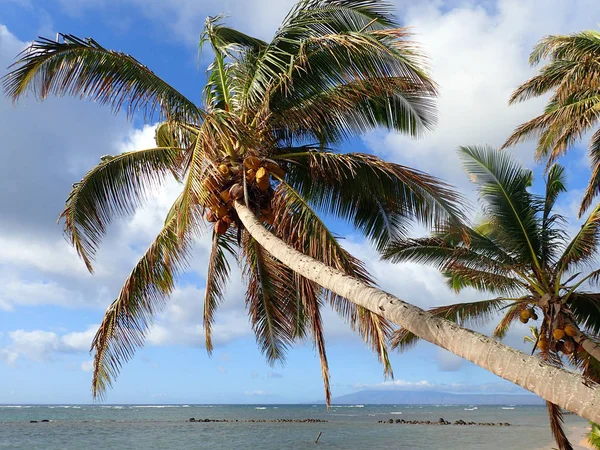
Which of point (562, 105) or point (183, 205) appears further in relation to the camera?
point (562, 105)

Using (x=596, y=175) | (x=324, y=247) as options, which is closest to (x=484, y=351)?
(x=324, y=247)

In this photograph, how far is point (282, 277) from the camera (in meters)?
10.6

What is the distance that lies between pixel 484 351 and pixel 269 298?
7.43 m

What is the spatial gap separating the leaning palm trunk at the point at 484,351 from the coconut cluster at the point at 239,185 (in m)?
2.35

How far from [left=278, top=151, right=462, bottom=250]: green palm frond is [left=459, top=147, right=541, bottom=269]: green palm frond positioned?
283 cm

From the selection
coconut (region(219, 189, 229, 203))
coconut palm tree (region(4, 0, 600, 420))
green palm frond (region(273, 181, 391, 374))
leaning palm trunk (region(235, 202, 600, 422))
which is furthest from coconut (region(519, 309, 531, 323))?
leaning palm trunk (region(235, 202, 600, 422))

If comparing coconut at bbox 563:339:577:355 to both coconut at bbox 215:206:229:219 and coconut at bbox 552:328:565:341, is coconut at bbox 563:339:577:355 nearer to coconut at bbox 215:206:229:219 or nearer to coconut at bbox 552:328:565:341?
coconut at bbox 552:328:565:341

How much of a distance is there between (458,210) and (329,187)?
2412 millimetres

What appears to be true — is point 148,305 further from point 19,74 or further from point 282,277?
point 19,74

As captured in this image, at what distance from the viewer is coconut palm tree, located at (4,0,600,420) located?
7156mm

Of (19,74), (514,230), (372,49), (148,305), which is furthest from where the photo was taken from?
(514,230)

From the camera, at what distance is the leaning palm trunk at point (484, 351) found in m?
3.36

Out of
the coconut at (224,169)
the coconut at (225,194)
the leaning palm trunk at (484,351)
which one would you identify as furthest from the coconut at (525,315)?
the leaning palm trunk at (484,351)

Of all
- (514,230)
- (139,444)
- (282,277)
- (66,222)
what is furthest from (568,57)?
(139,444)
